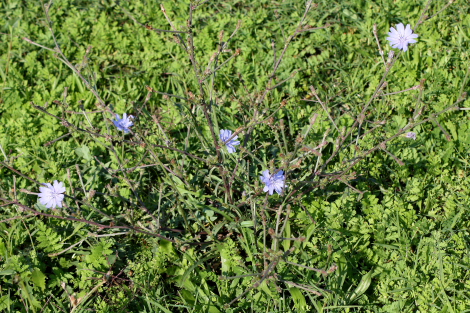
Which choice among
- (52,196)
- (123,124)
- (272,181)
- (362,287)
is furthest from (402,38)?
(52,196)

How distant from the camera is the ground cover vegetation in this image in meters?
2.27

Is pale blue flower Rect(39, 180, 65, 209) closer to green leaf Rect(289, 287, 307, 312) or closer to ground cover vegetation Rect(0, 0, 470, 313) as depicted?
ground cover vegetation Rect(0, 0, 470, 313)

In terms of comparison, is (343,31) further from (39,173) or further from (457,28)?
(39,173)

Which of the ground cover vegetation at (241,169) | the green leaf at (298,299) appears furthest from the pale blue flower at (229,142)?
the green leaf at (298,299)

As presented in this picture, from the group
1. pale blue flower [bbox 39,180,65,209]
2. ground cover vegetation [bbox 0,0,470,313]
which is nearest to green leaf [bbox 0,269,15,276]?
ground cover vegetation [bbox 0,0,470,313]

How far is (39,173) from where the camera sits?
2889 mm

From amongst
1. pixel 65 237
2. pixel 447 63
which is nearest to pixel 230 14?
pixel 447 63

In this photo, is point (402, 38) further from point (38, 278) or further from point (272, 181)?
point (38, 278)

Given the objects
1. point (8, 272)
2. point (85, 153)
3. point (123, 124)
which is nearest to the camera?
point (8, 272)

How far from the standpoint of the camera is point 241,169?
2.49 meters

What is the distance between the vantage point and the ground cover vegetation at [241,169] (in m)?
2.27

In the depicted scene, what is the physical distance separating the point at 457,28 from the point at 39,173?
10.5ft

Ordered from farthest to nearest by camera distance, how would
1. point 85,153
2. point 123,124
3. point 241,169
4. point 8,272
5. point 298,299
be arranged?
1. point 85,153
2. point 123,124
3. point 241,169
4. point 8,272
5. point 298,299

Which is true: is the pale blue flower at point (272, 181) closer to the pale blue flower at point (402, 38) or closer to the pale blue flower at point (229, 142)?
the pale blue flower at point (229, 142)
